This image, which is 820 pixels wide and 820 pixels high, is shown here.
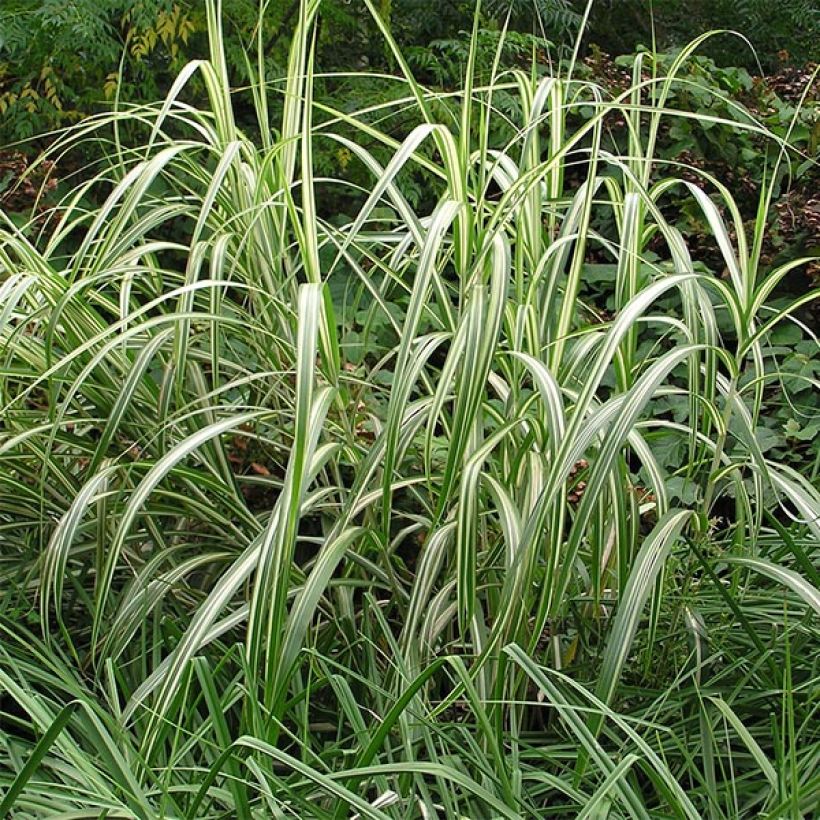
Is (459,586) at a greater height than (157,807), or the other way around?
(459,586)

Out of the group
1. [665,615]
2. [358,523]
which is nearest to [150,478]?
[358,523]

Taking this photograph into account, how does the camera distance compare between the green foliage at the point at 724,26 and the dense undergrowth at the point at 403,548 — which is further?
the green foliage at the point at 724,26

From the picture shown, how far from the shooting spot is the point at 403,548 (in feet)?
7.12

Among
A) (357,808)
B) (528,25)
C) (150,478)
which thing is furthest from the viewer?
(528,25)

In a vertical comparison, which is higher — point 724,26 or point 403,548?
point 724,26

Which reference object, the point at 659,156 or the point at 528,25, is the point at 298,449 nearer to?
the point at 659,156

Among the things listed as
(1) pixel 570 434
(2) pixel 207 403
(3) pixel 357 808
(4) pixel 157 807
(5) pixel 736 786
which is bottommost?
(5) pixel 736 786

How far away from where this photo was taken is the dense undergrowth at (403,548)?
1.37m

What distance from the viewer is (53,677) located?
1657mm

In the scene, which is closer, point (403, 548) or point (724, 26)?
point (403, 548)

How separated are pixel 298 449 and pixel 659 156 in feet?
8.19

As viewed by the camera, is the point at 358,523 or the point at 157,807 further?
the point at 358,523

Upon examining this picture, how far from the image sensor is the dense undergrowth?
1372 millimetres

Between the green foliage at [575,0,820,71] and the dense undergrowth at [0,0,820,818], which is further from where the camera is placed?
the green foliage at [575,0,820,71]
